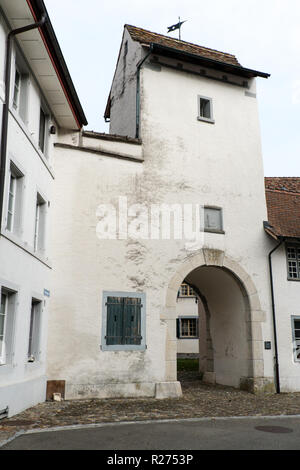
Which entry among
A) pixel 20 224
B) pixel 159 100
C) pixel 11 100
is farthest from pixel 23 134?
pixel 159 100

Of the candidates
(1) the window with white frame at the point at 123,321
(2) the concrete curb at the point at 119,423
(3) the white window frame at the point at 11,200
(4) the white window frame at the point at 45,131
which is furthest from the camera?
(1) the window with white frame at the point at 123,321

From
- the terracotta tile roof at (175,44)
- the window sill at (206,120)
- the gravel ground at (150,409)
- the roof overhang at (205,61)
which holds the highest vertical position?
the terracotta tile roof at (175,44)

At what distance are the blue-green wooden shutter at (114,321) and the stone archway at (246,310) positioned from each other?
1.33m

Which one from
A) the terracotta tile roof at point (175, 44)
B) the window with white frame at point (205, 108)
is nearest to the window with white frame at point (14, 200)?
the window with white frame at point (205, 108)

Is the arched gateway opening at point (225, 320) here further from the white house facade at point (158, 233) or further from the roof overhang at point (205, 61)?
the roof overhang at point (205, 61)

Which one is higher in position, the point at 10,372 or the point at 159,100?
the point at 159,100

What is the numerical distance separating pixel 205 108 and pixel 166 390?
31.2 ft

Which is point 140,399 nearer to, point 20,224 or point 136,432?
point 136,432

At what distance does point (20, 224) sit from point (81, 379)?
4.62 m

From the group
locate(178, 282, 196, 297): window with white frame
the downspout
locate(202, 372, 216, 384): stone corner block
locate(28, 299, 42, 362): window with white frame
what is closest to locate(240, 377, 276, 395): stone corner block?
locate(202, 372, 216, 384): stone corner block

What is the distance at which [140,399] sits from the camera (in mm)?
12094

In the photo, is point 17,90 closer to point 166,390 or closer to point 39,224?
point 39,224

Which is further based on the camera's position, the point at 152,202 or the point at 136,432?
the point at 152,202

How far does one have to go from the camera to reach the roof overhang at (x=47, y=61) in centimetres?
896
